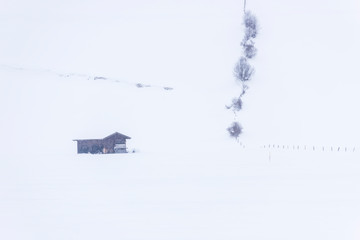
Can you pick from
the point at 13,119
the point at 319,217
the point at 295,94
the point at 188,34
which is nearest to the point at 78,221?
the point at 319,217

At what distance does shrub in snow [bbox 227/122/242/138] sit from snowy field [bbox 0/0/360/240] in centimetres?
63

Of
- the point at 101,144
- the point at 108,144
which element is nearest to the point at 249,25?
the point at 108,144

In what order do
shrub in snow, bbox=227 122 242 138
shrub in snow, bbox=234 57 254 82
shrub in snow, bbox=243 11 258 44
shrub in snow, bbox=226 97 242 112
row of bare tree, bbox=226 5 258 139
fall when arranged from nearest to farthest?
1. shrub in snow, bbox=227 122 242 138
2. shrub in snow, bbox=226 97 242 112
3. row of bare tree, bbox=226 5 258 139
4. shrub in snow, bbox=234 57 254 82
5. shrub in snow, bbox=243 11 258 44

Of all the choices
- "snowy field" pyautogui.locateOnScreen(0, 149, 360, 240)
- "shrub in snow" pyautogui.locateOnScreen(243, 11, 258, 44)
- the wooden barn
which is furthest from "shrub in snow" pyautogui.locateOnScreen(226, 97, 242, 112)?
"snowy field" pyautogui.locateOnScreen(0, 149, 360, 240)

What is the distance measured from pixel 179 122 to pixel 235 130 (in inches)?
203

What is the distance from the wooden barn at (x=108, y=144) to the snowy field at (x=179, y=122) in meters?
1.00

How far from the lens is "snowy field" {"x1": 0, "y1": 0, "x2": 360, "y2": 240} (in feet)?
31.0

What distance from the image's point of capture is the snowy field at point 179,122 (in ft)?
31.0

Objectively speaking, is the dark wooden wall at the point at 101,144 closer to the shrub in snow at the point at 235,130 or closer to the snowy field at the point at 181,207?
the shrub in snow at the point at 235,130

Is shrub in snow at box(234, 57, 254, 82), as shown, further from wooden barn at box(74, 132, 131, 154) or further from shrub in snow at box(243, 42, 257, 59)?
wooden barn at box(74, 132, 131, 154)

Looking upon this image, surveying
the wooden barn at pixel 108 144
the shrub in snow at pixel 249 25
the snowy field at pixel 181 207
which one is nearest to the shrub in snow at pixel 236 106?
the shrub in snow at pixel 249 25

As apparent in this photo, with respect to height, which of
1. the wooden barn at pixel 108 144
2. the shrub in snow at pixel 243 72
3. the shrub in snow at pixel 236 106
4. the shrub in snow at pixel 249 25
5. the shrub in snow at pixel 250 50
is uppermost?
the shrub in snow at pixel 249 25

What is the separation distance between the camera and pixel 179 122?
1879 inches

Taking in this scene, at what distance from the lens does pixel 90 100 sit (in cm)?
4791
